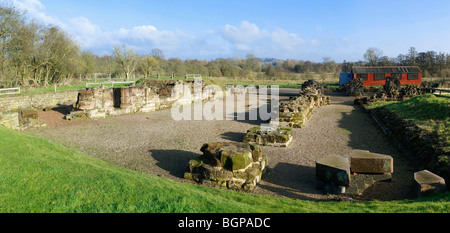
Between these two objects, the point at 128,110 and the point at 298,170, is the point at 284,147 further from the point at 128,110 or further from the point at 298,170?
the point at 128,110

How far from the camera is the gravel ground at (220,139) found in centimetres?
736

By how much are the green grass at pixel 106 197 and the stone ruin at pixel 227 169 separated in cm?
86

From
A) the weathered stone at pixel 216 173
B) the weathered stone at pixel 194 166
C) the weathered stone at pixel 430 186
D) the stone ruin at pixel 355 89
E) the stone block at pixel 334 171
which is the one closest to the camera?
the weathered stone at pixel 430 186

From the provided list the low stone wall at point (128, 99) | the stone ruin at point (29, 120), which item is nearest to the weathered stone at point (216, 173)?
the stone ruin at point (29, 120)

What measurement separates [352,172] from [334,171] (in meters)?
0.91

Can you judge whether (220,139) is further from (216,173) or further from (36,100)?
(36,100)

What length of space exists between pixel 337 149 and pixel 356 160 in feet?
9.74

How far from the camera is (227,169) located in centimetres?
732

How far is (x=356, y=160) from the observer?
7.30 m

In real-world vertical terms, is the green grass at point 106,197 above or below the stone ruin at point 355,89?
below

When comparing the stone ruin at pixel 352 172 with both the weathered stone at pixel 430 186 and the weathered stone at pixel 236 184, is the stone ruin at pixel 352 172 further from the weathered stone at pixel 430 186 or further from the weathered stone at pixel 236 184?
the weathered stone at pixel 236 184

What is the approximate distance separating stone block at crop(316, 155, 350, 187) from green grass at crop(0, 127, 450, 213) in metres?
0.82

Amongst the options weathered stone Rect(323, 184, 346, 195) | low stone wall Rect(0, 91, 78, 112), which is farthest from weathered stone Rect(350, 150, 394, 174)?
low stone wall Rect(0, 91, 78, 112)
